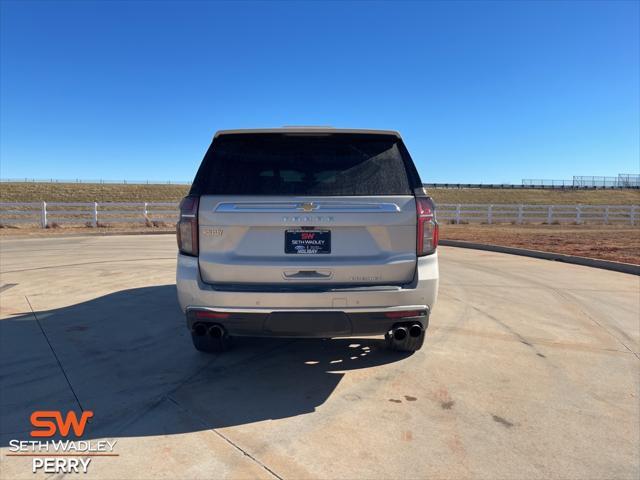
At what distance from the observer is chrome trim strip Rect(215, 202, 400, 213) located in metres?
3.18

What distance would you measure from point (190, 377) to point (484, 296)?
489cm

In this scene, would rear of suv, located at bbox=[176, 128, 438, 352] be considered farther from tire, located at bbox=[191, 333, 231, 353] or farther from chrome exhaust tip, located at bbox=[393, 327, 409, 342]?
tire, located at bbox=[191, 333, 231, 353]

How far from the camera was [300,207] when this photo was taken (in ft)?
10.4

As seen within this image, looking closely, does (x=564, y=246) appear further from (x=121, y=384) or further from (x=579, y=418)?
(x=121, y=384)

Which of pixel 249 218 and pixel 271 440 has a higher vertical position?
pixel 249 218

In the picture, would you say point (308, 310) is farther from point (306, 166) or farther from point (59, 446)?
point (59, 446)

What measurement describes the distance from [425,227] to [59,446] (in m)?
2.87

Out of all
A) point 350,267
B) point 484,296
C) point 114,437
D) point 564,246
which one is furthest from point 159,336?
point 564,246

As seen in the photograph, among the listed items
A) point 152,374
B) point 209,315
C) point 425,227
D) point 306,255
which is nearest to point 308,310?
point 306,255

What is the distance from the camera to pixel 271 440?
273 centimetres

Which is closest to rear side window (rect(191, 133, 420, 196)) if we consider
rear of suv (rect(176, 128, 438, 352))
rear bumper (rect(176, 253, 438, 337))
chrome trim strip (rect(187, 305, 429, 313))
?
rear of suv (rect(176, 128, 438, 352))

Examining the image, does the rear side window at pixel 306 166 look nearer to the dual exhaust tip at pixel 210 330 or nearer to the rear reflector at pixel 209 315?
the rear reflector at pixel 209 315

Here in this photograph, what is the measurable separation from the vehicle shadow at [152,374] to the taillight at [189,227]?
44.6 inches

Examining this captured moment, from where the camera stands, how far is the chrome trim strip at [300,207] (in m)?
3.18
